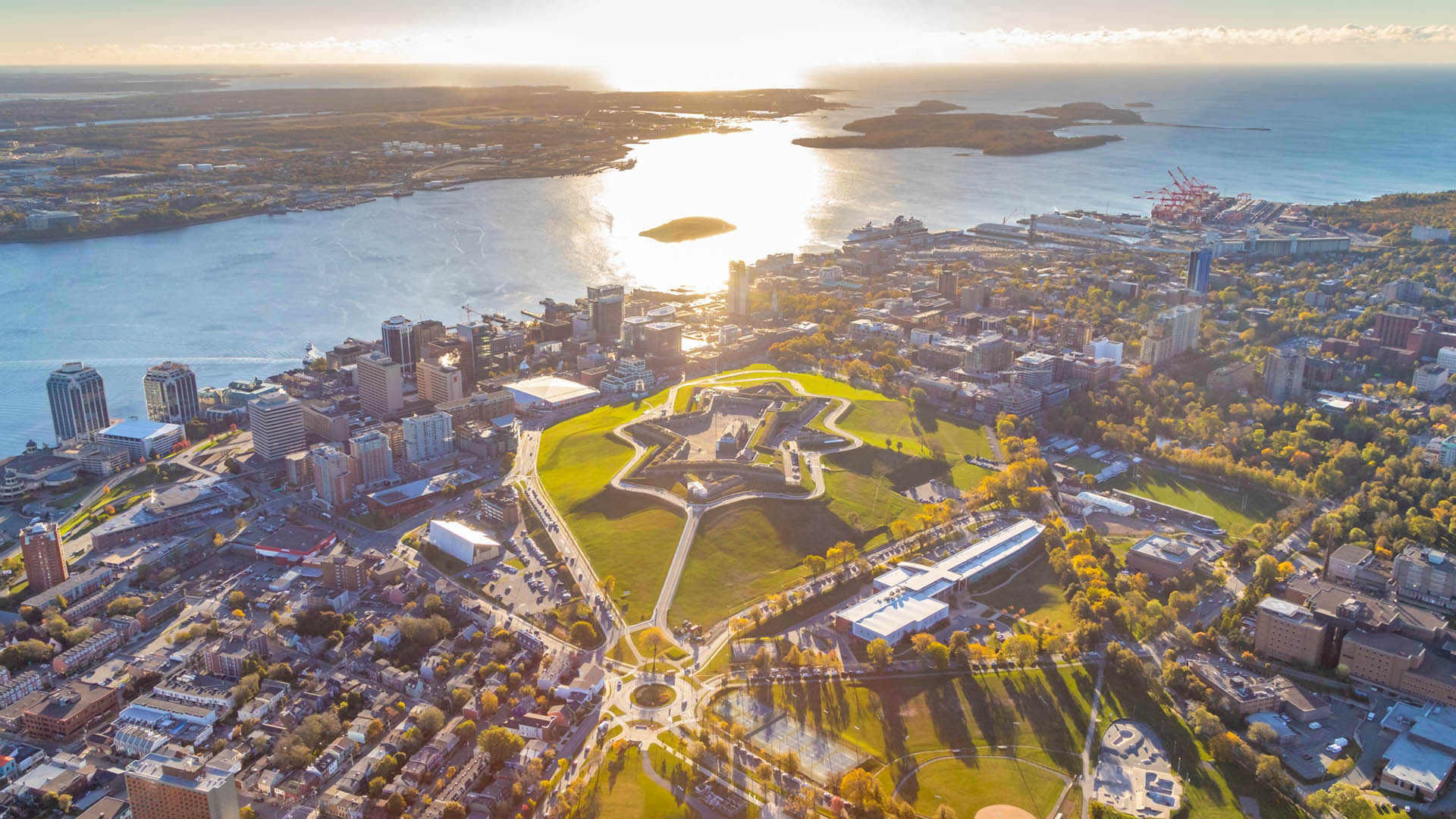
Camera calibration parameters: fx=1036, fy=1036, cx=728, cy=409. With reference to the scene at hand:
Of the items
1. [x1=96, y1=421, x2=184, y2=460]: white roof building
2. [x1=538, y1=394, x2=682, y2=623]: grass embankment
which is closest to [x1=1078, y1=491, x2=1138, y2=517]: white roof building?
[x1=538, y1=394, x2=682, y2=623]: grass embankment

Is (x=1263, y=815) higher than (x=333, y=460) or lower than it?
lower

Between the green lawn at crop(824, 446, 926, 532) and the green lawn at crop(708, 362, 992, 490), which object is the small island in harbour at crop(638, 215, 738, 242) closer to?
the green lawn at crop(708, 362, 992, 490)

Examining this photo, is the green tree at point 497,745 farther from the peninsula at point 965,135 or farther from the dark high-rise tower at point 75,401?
the peninsula at point 965,135

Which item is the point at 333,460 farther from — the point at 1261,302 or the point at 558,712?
the point at 1261,302

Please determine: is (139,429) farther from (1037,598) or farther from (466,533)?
(1037,598)

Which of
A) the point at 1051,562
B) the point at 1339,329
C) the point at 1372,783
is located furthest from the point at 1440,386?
the point at 1372,783

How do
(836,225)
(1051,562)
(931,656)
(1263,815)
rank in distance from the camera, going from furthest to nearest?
(836,225), (1051,562), (931,656), (1263,815)

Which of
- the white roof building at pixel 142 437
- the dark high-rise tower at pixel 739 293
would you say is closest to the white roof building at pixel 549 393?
the white roof building at pixel 142 437
